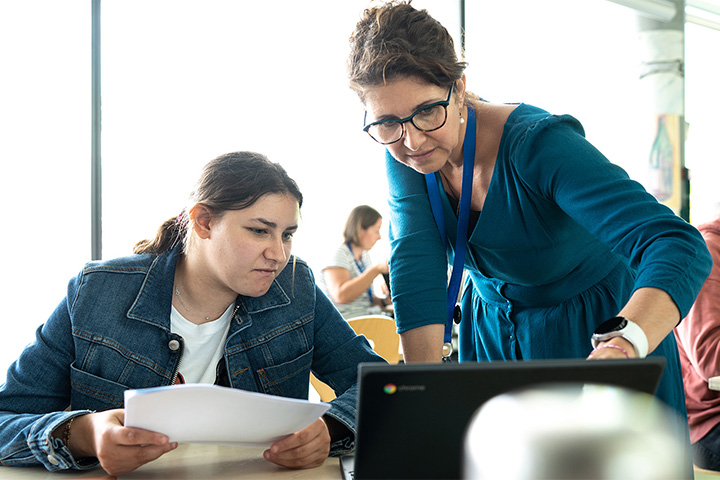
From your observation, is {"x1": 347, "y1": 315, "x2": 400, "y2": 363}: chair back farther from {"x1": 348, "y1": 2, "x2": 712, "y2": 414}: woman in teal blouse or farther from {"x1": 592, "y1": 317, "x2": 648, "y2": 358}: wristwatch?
{"x1": 592, "y1": 317, "x2": 648, "y2": 358}: wristwatch

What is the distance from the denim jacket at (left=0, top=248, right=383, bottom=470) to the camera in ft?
4.13

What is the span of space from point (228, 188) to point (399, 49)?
1.74 feet

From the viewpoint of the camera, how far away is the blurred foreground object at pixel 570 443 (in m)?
0.29

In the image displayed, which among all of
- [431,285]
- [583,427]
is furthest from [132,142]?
[583,427]

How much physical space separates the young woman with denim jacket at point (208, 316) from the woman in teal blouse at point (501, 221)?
239 mm

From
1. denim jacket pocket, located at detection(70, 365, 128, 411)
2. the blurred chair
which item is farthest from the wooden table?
the blurred chair

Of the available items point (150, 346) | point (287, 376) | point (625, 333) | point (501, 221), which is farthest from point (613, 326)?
point (150, 346)

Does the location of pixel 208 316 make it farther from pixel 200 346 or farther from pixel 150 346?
pixel 150 346

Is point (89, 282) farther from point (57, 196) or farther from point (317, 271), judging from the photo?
point (317, 271)

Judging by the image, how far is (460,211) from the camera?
1330mm

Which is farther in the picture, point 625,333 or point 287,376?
point 287,376

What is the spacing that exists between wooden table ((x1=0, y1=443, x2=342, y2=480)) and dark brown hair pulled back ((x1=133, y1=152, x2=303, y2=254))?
57 cm

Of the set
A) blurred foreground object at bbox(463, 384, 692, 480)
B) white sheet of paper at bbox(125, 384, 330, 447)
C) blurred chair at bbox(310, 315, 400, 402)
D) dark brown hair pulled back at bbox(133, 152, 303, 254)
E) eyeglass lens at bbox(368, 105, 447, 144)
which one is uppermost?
eyeglass lens at bbox(368, 105, 447, 144)

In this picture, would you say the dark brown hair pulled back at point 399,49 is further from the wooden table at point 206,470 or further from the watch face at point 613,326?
the wooden table at point 206,470
